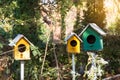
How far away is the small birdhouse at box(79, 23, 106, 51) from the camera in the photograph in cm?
698

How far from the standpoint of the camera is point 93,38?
7156 millimetres

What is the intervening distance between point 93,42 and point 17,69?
7.48 feet

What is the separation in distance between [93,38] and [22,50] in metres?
1.45

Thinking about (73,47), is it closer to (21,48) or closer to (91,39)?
(91,39)

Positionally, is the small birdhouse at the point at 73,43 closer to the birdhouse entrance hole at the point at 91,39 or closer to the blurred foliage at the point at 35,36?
the birdhouse entrance hole at the point at 91,39

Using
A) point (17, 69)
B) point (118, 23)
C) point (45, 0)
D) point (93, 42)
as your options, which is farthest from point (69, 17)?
point (93, 42)

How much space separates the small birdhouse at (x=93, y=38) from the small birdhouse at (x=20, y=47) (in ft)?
3.82

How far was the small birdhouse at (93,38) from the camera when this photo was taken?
275 inches

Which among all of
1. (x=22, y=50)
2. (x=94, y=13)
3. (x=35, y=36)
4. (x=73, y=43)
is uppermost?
(x=94, y=13)

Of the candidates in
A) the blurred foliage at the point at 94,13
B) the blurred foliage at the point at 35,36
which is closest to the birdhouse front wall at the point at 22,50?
the blurred foliage at the point at 35,36

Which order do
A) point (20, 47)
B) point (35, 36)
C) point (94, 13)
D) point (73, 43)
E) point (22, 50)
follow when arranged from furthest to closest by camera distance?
point (94, 13) < point (35, 36) < point (73, 43) < point (22, 50) < point (20, 47)

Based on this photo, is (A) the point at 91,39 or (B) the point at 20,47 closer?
(B) the point at 20,47

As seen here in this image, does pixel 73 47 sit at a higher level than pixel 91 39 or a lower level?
lower

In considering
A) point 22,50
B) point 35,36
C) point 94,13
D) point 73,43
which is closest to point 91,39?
point 73,43
